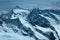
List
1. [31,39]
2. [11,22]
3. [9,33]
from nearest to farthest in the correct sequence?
[31,39], [9,33], [11,22]

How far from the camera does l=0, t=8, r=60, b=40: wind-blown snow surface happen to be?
3423 inches

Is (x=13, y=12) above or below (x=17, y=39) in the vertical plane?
above

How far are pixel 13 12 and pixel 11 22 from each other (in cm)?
1086

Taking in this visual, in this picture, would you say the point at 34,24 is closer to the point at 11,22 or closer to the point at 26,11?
the point at 11,22

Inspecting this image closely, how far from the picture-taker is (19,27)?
315 ft

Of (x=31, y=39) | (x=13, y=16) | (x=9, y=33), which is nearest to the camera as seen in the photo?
(x=31, y=39)

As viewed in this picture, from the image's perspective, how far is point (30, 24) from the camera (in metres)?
94.4

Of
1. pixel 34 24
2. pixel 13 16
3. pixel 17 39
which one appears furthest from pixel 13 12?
pixel 17 39

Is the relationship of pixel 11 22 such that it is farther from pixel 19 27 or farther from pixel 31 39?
pixel 31 39

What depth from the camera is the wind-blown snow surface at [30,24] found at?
285ft

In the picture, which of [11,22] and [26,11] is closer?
[11,22]

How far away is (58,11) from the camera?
112 meters

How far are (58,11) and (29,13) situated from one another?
1312 centimetres

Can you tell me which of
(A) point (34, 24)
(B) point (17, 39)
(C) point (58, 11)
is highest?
(C) point (58, 11)
